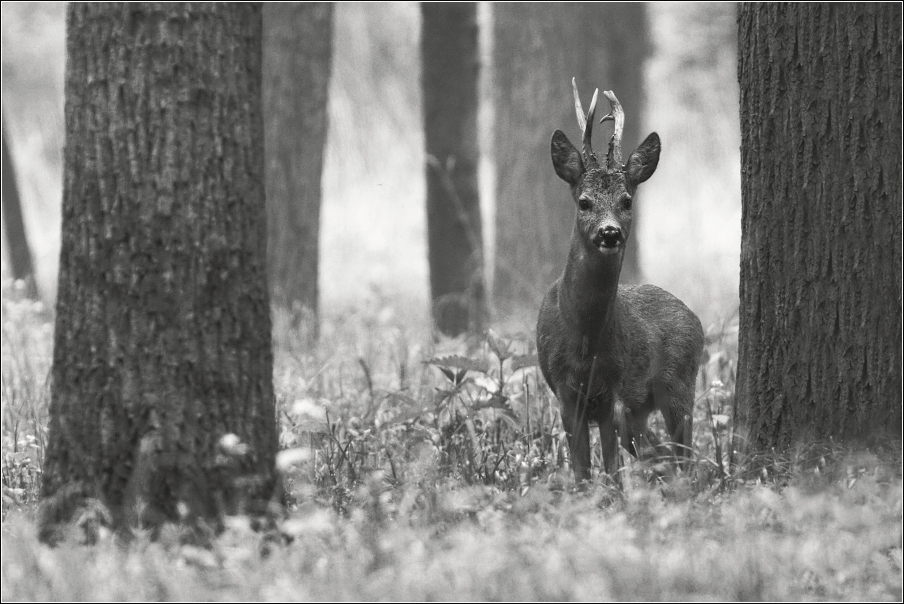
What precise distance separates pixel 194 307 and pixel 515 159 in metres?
9.19

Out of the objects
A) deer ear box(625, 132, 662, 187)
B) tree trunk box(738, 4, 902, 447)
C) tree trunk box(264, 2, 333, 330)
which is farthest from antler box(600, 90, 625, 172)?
tree trunk box(264, 2, 333, 330)

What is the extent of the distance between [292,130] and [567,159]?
17.2ft

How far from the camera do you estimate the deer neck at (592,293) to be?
5637 millimetres

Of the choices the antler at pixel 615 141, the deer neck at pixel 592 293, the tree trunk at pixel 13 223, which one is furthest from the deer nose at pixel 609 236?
the tree trunk at pixel 13 223

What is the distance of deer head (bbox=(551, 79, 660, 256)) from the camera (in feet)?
17.9

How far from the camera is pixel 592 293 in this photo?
5688 mm

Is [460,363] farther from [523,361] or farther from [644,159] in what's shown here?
[644,159]

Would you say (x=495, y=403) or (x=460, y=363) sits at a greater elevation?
(x=460, y=363)

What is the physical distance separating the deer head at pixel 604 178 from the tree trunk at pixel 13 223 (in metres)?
9.80

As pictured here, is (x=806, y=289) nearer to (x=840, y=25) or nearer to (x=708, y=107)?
(x=840, y=25)

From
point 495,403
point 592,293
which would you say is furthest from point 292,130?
point 592,293

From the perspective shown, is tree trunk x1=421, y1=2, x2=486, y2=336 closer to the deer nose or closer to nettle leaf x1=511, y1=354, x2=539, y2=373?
nettle leaf x1=511, y1=354, x2=539, y2=373

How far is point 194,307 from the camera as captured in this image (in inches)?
169

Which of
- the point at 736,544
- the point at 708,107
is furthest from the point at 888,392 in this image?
the point at 708,107
